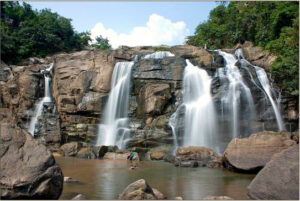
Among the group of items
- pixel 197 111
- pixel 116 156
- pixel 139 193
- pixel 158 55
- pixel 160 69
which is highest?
pixel 158 55

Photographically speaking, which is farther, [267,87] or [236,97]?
[267,87]

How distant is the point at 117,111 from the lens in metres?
22.5

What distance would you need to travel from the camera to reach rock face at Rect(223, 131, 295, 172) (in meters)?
13.1

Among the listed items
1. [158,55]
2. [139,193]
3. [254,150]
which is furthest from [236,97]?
[139,193]

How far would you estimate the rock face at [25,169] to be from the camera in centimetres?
703

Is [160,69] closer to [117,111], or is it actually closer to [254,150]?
[117,111]

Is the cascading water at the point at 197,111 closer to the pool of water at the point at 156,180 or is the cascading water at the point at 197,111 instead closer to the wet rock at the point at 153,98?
the wet rock at the point at 153,98

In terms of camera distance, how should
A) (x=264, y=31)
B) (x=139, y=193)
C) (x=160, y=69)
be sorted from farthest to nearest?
(x=264, y=31) → (x=160, y=69) → (x=139, y=193)

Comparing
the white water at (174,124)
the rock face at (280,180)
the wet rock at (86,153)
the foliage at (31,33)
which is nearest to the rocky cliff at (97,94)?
the white water at (174,124)

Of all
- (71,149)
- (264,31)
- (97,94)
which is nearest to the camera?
(71,149)

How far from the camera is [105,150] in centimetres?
1869

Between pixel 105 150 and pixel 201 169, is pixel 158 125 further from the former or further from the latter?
pixel 201 169

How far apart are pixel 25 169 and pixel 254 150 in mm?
9823

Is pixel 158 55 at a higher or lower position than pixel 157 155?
higher
